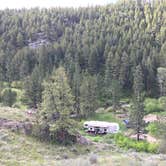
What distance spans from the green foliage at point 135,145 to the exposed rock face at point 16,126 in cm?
2348

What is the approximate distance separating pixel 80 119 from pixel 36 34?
81879 mm

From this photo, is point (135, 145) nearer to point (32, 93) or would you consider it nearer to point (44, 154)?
point (32, 93)

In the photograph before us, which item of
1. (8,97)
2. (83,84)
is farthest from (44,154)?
(83,84)

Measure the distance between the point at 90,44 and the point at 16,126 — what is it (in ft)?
298

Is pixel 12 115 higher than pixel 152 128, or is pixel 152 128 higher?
pixel 12 115

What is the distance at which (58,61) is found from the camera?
11981 cm

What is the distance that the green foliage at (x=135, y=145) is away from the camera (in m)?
60.2

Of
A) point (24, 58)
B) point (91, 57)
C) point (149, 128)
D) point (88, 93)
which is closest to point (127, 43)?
point (91, 57)

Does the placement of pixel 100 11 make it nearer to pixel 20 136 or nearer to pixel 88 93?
pixel 88 93

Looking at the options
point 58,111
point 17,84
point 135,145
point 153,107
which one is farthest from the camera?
point 17,84

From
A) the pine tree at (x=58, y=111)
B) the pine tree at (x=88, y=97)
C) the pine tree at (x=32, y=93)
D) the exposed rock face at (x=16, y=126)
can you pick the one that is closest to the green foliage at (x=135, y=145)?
the pine tree at (x=88, y=97)

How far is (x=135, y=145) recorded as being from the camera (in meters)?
63.1

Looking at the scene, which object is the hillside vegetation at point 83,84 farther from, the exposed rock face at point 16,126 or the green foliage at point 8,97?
the green foliage at point 8,97

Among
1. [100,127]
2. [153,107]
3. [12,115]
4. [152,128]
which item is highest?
[12,115]
